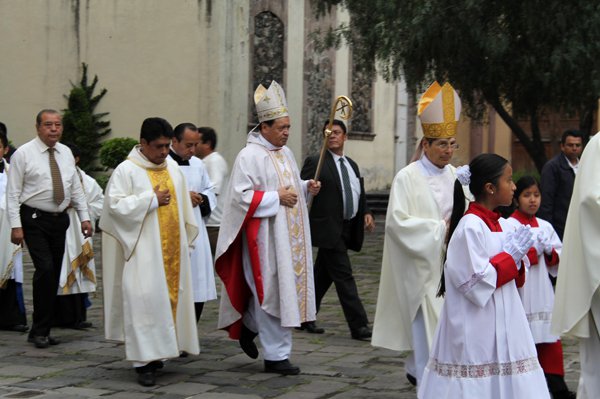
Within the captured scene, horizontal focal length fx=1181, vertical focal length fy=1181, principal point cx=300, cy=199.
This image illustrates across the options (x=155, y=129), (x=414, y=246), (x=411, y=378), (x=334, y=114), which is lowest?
(x=411, y=378)

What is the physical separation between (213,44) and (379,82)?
5954 mm

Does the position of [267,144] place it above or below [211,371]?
above

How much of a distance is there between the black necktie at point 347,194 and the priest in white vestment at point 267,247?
1.82m

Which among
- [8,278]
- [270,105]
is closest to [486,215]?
[270,105]

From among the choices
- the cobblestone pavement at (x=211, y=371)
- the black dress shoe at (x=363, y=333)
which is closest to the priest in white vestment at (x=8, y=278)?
the cobblestone pavement at (x=211, y=371)

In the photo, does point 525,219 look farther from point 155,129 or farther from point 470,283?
point 155,129

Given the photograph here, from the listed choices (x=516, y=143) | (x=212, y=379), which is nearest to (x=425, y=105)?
(x=212, y=379)

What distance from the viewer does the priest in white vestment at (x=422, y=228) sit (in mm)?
7109

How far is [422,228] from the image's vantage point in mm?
7117

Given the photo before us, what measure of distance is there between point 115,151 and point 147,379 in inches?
591

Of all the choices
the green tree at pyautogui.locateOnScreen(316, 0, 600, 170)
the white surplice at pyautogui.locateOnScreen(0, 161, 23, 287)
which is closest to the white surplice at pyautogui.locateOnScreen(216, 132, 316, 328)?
the white surplice at pyautogui.locateOnScreen(0, 161, 23, 287)

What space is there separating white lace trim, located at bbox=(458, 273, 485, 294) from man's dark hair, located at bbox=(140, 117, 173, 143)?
2.98 metres

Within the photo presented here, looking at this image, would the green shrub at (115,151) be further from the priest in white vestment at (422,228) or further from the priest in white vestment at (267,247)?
the priest in white vestment at (422,228)

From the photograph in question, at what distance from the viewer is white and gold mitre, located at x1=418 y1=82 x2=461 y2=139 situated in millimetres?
7137
